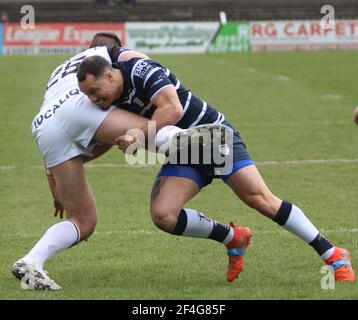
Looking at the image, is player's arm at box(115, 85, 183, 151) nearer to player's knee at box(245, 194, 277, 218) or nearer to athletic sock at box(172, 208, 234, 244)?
athletic sock at box(172, 208, 234, 244)

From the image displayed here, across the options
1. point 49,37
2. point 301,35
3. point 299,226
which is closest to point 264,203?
point 299,226

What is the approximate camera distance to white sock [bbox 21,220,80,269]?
7.43 m

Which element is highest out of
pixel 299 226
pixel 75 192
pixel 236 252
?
pixel 75 192

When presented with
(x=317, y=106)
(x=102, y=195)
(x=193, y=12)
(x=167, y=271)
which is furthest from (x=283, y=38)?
(x=167, y=271)

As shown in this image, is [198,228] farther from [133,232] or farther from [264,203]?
[133,232]

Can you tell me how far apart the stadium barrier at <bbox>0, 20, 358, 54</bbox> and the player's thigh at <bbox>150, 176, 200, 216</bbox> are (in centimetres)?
3574

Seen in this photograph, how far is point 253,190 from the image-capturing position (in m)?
7.50

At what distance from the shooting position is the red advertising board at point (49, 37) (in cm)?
4372

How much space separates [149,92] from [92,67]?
45 cm

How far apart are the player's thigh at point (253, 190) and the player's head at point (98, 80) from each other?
3.52 ft

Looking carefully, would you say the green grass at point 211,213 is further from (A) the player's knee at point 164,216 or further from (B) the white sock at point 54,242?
(A) the player's knee at point 164,216

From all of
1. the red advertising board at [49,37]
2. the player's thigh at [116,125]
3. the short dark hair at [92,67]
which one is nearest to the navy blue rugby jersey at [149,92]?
the player's thigh at [116,125]

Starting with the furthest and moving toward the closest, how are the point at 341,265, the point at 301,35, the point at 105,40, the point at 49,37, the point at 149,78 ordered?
the point at 301,35
the point at 49,37
the point at 105,40
the point at 341,265
the point at 149,78
